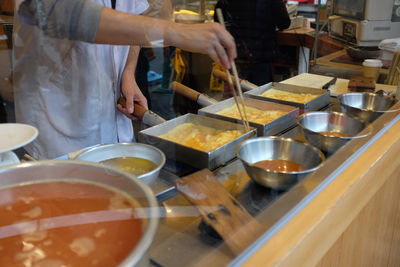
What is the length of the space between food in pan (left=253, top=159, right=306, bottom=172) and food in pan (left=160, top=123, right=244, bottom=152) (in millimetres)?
145

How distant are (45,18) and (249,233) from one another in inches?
27.7

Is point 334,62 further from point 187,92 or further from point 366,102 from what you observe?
point 187,92

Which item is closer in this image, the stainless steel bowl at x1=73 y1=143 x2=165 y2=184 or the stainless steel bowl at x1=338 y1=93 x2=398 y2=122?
the stainless steel bowl at x1=73 y1=143 x2=165 y2=184

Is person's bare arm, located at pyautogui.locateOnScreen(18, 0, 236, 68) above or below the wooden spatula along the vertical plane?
above

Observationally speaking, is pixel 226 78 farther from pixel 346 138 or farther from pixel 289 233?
pixel 289 233

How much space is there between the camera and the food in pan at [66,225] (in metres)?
0.53

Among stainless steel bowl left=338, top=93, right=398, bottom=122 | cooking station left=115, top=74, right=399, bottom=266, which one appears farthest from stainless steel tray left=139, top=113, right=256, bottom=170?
stainless steel bowl left=338, top=93, right=398, bottom=122

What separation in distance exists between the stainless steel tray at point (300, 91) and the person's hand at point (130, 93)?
0.43m

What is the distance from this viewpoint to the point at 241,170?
1058 mm

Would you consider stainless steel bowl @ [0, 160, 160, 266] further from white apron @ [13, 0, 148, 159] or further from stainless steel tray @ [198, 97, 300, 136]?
stainless steel tray @ [198, 97, 300, 136]

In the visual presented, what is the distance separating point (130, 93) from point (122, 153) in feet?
1.84

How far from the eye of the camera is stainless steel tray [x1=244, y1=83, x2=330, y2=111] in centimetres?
154

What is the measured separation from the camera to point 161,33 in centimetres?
101

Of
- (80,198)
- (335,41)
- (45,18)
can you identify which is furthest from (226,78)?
(335,41)
